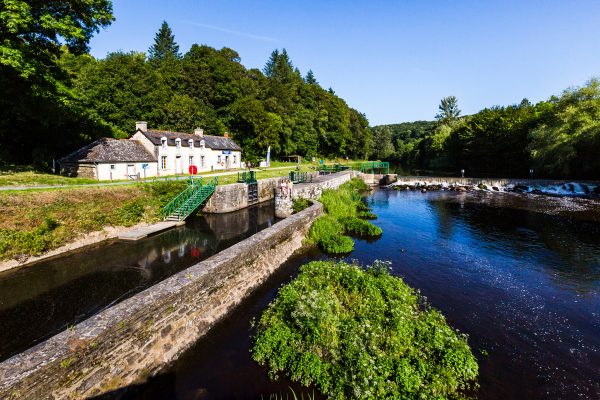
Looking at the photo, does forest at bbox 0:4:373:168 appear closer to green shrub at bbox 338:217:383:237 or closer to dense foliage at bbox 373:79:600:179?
green shrub at bbox 338:217:383:237

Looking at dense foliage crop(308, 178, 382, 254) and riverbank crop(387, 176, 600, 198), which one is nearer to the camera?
dense foliage crop(308, 178, 382, 254)

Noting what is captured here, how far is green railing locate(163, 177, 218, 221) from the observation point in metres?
22.6

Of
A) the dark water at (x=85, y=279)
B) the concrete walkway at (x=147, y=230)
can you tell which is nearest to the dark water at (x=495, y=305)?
the dark water at (x=85, y=279)

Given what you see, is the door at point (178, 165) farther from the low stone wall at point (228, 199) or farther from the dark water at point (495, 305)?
the dark water at point (495, 305)

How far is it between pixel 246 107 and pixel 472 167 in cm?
5386

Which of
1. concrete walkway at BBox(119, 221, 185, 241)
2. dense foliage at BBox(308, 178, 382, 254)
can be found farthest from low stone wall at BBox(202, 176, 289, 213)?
dense foliage at BBox(308, 178, 382, 254)

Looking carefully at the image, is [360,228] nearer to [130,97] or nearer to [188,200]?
[188,200]

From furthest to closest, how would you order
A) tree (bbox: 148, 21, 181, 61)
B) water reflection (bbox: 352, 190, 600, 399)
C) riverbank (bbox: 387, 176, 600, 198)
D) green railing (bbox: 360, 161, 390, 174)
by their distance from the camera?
tree (bbox: 148, 21, 181, 61), green railing (bbox: 360, 161, 390, 174), riverbank (bbox: 387, 176, 600, 198), water reflection (bbox: 352, 190, 600, 399)

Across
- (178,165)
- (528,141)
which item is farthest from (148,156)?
(528,141)

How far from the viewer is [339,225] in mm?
20703

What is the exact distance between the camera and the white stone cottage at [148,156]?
2689 centimetres

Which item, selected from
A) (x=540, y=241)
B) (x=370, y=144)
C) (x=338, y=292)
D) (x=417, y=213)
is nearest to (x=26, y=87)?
(x=338, y=292)

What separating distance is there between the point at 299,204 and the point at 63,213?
50.8 ft

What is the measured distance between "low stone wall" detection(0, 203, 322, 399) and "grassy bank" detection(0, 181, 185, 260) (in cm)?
1144
